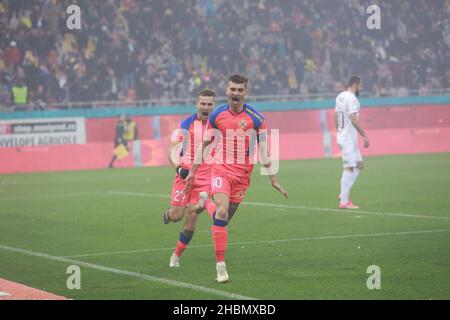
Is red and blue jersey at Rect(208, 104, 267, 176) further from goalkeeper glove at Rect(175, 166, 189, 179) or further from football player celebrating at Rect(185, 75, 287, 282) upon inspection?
goalkeeper glove at Rect(175, 166, 189, 179)

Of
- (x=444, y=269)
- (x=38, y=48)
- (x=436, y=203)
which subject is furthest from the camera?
(x=38, y=48)

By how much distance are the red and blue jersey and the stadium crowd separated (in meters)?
20.8

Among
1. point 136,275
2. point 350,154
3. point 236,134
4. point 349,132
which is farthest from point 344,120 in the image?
point 136,275

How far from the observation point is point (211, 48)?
3444 cm

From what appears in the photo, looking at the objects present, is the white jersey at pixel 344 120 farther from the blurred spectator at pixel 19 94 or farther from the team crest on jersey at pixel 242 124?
the blurred spectator at pixel 19 94

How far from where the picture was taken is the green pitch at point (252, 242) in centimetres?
915

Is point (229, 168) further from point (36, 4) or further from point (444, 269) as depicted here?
point (36, 4)

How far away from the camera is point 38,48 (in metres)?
31.2

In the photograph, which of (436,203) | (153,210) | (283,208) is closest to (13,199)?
(153,210)

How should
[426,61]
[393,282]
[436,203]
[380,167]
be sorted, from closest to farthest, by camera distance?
[393,282], [436,203], [380,167], [426,61]

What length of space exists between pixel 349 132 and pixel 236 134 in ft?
24.3

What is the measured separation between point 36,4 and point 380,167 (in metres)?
12.9

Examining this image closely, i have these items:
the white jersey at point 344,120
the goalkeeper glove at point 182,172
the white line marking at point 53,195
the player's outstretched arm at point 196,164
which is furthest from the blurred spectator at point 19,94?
A: the player's outstretched arm at point 196,164

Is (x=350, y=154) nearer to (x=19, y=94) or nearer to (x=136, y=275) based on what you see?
(x=136, y=275)
